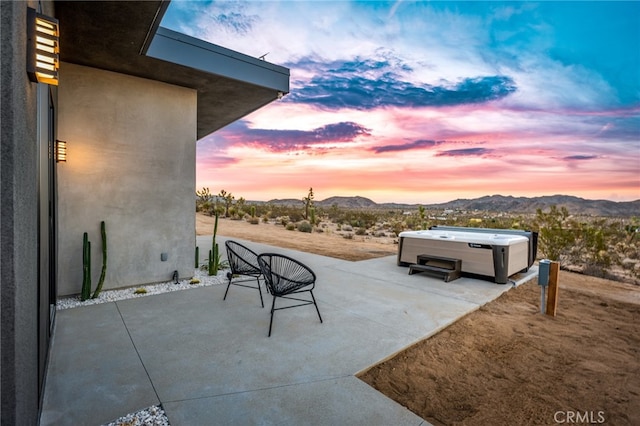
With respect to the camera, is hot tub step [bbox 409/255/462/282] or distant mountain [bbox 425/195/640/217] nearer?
hot tub step [bbox 409/255/462/282]

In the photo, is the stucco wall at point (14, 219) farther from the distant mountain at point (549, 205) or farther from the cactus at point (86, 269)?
the distant mountain at point (549, 205)

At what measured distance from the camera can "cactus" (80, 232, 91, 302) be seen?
164 inches

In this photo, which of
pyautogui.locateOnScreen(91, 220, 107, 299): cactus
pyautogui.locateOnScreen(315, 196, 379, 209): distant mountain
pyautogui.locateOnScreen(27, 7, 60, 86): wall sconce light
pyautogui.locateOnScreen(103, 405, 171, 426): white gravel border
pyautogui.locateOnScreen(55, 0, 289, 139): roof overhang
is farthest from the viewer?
pyautogui.locateOnScreen(315, 196, 379, 209): distant mountain

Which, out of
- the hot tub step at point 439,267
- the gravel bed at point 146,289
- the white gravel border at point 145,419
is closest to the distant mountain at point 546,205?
the hot tub step at point 439,267

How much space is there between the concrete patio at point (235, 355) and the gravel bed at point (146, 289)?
0.69 ft

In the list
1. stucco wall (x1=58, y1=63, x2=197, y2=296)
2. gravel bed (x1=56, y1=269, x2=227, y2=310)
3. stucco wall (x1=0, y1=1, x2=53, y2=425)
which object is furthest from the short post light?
stucco wall (x1=0, y1=1, x2=53, y2=425)

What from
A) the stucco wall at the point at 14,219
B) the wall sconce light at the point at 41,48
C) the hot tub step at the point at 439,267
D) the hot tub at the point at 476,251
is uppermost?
the wall sconce light at the point at 41,48

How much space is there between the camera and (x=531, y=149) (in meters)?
14.3

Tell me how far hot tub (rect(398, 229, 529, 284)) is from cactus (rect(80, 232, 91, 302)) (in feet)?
17.8

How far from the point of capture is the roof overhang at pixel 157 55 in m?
3.28

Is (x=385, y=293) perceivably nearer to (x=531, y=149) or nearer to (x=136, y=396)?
(x=136, y=396)

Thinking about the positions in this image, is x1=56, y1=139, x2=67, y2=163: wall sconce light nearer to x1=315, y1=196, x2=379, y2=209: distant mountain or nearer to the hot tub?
the hot tub

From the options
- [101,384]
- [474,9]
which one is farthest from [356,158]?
[101,384]

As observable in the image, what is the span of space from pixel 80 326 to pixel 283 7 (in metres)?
8.35
